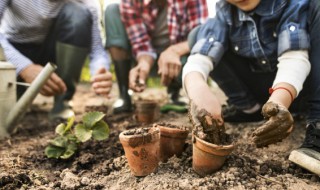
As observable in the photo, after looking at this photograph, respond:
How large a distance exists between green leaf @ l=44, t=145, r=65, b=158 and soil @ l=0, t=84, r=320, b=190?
0.04m

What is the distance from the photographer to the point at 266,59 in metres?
1.95

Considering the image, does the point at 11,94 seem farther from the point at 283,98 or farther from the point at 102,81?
the point at 283,98

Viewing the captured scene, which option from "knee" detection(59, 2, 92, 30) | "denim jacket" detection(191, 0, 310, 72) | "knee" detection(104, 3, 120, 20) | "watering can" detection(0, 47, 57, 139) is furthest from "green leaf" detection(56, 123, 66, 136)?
"knee" detection(104, 3, 120, 20)

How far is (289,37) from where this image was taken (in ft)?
5.54

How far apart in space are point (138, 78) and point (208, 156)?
4.31 feet

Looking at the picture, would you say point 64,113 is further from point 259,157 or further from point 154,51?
point 259,157

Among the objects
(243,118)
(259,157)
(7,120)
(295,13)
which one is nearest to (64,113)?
(7,120)

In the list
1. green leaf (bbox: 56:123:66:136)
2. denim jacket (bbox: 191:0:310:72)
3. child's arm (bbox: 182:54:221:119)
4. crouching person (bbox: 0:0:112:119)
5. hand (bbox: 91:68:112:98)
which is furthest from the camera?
crouching person (bbox: 0:0:112:119)

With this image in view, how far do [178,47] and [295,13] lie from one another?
1.01 m

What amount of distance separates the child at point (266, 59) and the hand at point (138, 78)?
539 millimetres

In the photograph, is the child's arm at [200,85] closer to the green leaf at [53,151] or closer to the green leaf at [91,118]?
the green leaf at [91,118]

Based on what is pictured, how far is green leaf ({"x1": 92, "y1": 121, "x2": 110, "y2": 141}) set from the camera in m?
1.79

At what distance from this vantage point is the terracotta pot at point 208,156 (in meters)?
1.32

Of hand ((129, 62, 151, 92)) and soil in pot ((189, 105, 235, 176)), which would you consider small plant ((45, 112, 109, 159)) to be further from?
hand ((129, 62, 151, 92))
